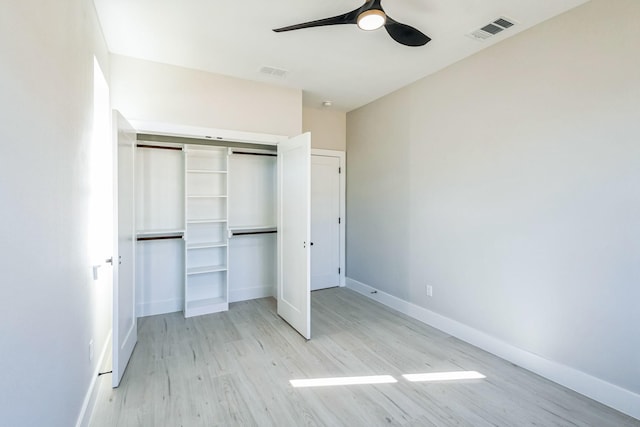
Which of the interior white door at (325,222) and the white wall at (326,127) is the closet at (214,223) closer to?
the interior white door at (325,222)

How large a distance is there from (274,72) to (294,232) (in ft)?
6.14

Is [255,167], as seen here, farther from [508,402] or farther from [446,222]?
[508,402]

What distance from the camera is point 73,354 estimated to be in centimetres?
185

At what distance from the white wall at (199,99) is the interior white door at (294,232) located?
552mm

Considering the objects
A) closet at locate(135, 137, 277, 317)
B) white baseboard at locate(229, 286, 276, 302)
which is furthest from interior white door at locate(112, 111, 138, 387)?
white baseboard at locate(229, 286, 276, 302)

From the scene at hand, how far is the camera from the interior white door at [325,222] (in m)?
5.08

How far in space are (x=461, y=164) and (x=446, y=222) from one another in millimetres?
660

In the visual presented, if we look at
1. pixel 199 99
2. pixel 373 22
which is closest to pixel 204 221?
pixel 199 99

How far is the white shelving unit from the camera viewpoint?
→ 4.08m

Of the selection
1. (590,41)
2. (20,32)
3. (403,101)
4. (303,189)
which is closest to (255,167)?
(303,189)

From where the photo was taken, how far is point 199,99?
3629 millimetres

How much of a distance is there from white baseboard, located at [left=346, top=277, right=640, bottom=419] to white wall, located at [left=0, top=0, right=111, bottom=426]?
3318 mm

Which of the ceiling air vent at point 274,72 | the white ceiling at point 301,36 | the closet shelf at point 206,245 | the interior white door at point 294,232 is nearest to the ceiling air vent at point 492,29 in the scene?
the white ceiling at point 301,36

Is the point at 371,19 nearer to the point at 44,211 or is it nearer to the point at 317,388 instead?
the point at 44,211
